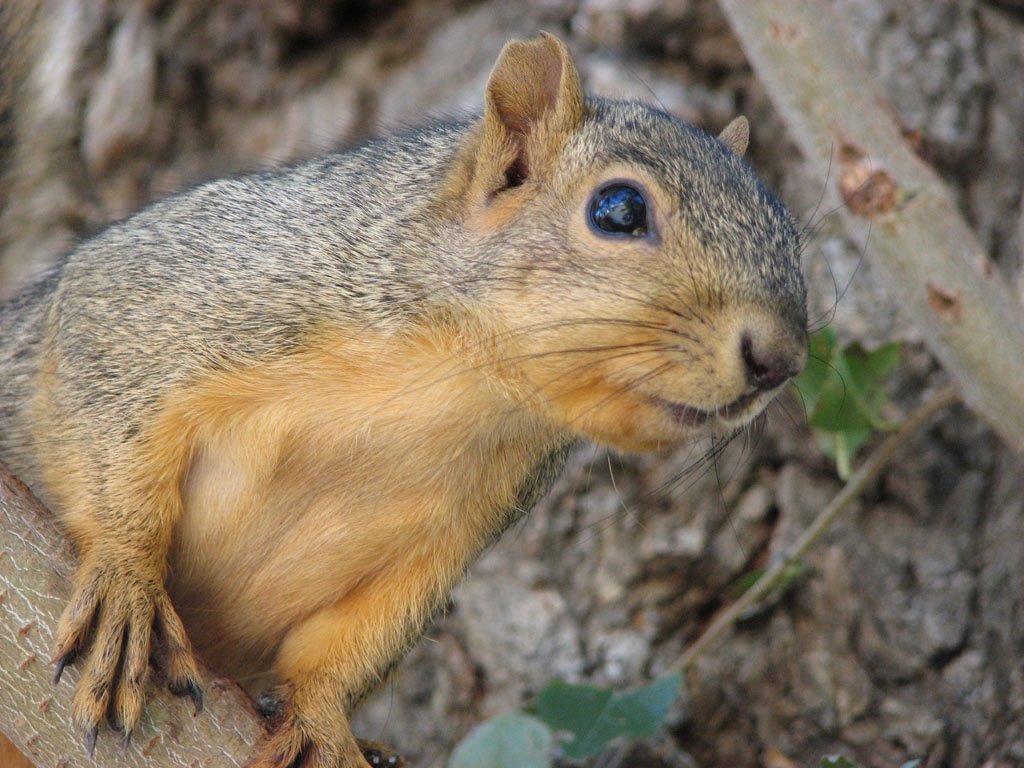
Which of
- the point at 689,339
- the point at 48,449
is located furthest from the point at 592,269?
the point at 48,449

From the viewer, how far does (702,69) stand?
2.55 meters

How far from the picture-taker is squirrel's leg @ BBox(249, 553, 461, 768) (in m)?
1.72

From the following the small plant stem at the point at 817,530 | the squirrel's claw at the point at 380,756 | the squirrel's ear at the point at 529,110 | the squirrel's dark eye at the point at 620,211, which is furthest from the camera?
Result: the small plant stem at the point at 817,530

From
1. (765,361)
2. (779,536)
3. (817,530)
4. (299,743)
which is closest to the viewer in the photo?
(765,361)

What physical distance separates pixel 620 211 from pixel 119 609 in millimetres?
894

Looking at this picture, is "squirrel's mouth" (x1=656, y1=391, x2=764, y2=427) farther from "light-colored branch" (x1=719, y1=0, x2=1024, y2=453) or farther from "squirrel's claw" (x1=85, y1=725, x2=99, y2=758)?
"squirrel's claw" (x1=85, y1=725, x2=99, y2=758)

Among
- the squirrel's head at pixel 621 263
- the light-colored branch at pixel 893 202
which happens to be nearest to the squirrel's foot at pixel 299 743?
the squirrel's head at pixel 621 263

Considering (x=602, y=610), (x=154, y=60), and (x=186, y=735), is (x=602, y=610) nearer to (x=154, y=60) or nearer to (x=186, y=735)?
(x=186, y=735)

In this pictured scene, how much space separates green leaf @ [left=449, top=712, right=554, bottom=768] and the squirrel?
32 cm

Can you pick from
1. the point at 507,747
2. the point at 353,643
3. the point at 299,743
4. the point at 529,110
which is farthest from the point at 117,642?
the point at 529,110

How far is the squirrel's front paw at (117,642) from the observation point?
4.62ft

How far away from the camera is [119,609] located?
1.49 meters

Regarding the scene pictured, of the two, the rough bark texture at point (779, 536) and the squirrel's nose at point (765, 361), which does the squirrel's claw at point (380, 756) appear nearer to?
the rough bark texture at point (779, 536)

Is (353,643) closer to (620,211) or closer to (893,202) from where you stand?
(620,211)
